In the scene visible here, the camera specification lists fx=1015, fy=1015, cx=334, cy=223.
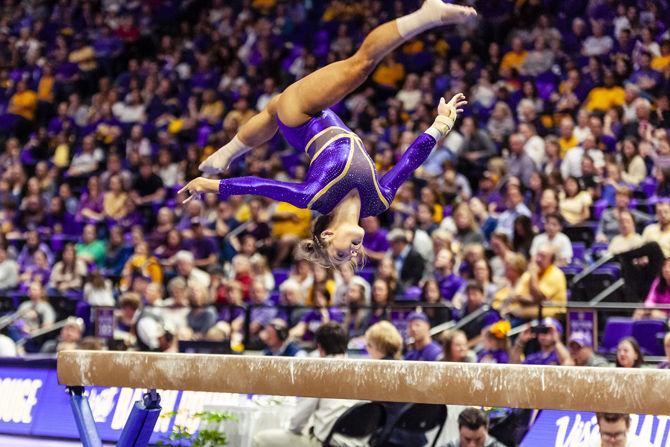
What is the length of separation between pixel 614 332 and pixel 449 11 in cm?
392

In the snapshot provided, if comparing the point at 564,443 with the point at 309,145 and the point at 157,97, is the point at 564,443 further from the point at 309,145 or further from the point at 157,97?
the point at 157,97

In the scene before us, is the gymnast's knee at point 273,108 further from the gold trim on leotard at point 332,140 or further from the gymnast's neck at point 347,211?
the gymnast's neck at point 347,211

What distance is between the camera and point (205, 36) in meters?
16.2

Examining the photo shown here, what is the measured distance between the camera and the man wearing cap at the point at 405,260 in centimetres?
975

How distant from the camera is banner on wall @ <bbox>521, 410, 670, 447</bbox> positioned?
6.25 meters

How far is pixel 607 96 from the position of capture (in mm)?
11055

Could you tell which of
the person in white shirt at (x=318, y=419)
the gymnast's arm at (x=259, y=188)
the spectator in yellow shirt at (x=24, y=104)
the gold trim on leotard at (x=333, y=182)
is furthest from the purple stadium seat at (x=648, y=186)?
the spectator in yellow shirt at (x=24, y=104)

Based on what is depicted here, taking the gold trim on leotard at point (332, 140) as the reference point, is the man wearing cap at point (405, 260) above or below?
below

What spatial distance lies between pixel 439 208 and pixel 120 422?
4.16 meters

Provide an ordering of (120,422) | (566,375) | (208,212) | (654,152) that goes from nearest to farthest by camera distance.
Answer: (566,375), (120,422), (654,152), (208,212)

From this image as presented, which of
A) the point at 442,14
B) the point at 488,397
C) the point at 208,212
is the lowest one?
the point at 208,212

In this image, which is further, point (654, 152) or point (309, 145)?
point (654, 152)

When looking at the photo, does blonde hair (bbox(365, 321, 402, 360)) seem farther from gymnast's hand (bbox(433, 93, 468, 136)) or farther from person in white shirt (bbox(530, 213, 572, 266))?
person in white shirt (bbox(530, 213, 572, 266))

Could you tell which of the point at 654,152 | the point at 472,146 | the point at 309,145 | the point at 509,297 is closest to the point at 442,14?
the point at 309,145
